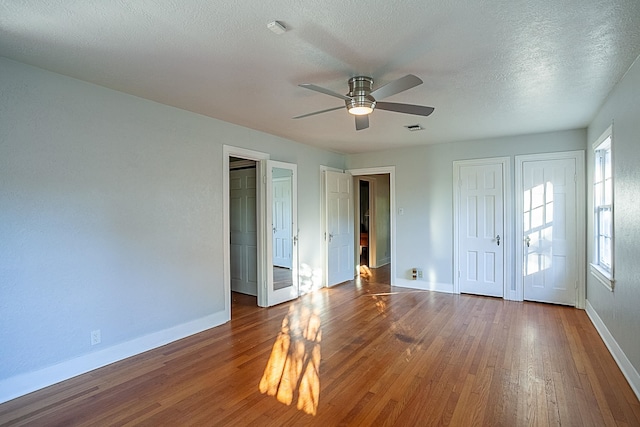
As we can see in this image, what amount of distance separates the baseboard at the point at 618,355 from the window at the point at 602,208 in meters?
0.48

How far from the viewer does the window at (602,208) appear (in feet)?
11.8

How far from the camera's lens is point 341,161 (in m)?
6.41

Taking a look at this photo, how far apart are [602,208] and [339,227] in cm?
373

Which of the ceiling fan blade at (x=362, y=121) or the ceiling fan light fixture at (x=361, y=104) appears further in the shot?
the ceiling fan blade at (x=362, y=121)

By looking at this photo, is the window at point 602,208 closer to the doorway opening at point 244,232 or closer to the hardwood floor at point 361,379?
the hardwood floor at point 361,379

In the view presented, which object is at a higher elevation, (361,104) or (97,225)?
(361,104)

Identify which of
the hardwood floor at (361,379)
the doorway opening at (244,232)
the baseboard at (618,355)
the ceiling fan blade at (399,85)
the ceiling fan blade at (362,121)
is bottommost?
the hardwood floor at (361,379)

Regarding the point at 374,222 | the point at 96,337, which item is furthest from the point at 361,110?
the point at 374,222

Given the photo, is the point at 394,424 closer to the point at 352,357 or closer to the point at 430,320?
the point at 352,357

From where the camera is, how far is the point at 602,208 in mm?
3828

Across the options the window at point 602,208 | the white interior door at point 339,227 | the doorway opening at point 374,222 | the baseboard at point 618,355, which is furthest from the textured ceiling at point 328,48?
the doorway opening at point 374,222

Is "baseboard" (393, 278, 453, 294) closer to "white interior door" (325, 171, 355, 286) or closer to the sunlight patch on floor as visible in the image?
"white interior door" (325, 171, 355, 286)

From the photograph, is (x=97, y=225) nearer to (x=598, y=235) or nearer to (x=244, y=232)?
(x=244, y=232)

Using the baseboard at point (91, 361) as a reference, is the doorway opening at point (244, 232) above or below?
above
